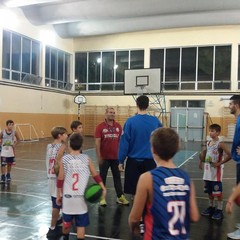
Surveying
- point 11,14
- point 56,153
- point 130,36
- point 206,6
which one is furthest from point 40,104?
point 56,153

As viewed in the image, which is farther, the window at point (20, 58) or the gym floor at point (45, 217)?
the window at point (20, 58)

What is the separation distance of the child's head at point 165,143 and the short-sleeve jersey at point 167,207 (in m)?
0.09

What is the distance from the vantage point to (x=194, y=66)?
23.7m

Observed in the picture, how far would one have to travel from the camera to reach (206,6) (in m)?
18.1

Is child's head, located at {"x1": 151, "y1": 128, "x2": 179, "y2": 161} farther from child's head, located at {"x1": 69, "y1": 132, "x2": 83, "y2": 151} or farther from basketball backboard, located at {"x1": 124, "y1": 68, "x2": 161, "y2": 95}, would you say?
basketball backboard, located at {"x1": 124, "y1": 68, "x2": 161, "y2": 95}

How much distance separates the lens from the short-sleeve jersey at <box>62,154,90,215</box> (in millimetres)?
3496

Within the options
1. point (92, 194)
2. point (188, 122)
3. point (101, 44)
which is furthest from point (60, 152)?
point (101, 44)

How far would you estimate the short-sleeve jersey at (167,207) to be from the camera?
78.3 inches

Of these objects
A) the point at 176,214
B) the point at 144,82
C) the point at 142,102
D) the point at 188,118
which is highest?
the point at 144,82

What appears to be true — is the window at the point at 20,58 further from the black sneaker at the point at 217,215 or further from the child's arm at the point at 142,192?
the child's arm at the point at 142,192

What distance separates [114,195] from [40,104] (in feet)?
52.3

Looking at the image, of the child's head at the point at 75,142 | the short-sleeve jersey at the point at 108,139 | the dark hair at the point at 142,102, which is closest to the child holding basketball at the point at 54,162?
the child's head at the point at 75,142

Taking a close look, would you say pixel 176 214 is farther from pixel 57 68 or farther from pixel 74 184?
pixel 57 68

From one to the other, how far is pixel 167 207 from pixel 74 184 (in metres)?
1.72
